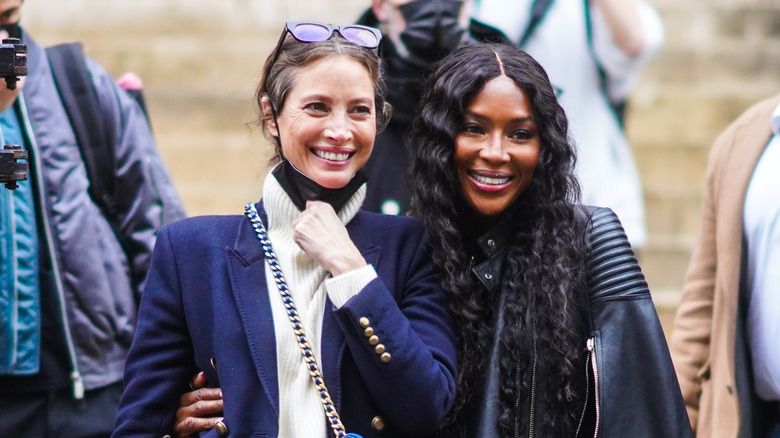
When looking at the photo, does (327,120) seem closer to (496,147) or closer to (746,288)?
(496,147)

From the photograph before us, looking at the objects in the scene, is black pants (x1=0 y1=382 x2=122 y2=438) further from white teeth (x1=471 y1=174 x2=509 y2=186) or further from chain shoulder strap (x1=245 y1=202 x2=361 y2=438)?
white teeth (x1=471 y1=174 x2=509 y2=186)

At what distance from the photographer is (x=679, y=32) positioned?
817 centimetres

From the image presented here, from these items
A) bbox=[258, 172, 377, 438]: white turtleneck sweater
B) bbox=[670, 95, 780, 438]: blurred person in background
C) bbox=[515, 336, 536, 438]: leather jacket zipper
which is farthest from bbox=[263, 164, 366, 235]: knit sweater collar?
bbox=[670, 95, 780, 438]: blurred person in background

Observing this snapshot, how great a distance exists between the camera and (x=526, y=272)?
310 cm

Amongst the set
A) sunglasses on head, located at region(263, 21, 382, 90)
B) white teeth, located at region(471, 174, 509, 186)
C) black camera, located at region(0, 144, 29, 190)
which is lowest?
white teeth, located at region(471, 174, 509, 186)

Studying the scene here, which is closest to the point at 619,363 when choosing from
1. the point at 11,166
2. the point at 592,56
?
the point at 11,166

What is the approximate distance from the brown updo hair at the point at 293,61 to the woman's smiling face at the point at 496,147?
0.27 m

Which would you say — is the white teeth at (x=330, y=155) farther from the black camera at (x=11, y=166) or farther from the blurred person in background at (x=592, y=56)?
the blurred person in background at (x=592, y=56)

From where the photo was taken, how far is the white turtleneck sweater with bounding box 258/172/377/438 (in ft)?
9.30

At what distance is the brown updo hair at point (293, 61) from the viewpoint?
2.98 m

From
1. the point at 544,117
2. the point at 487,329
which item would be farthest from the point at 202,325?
the point at 544,117

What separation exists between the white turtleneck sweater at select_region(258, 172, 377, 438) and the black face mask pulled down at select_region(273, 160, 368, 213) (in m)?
0.01

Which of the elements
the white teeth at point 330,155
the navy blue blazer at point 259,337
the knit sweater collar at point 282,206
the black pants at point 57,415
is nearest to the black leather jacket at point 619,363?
the navy blue blazer at point 259,337

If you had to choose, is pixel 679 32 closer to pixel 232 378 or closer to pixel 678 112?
pixel 678 112
